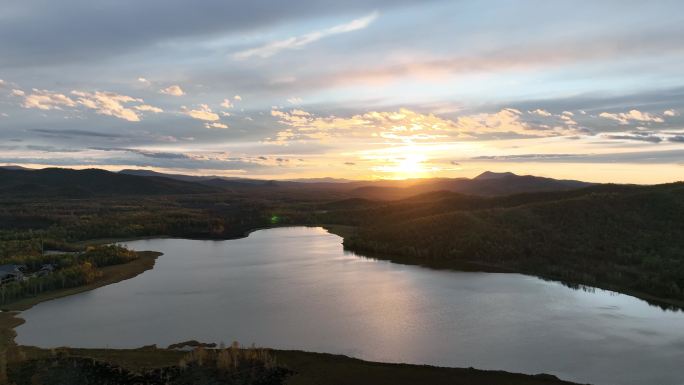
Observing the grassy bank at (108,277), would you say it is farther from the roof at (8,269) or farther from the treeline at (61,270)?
the roof at (8,269)

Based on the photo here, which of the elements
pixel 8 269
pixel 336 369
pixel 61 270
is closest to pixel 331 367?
pixel 336 369

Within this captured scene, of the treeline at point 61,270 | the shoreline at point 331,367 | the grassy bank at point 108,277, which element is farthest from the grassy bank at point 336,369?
the treeline at point 61,270

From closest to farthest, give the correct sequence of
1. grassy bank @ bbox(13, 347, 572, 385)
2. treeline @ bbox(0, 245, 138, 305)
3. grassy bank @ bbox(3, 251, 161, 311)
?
1. grassy bank @ bbox(13, 347, 572, 385)
2. grassy bank @ bbox(3, 251, 161, 311)
3. treeline @ bbox(0, 245, 138, 305)

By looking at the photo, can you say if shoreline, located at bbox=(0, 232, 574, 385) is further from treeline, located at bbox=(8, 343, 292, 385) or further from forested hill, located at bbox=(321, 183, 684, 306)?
forested hill, located at bbox=(321, 183, 684, 306)

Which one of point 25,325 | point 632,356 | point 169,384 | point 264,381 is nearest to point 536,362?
point 632,356

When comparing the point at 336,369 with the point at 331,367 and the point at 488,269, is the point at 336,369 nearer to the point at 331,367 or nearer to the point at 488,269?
the point at 331,367

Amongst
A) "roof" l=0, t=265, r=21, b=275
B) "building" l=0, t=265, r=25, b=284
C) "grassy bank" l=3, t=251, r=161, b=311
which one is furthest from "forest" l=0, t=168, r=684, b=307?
"roof" l=0, t=265, r=21, b=275

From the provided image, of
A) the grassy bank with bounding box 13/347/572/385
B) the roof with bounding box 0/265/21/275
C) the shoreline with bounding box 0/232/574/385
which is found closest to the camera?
the grassy bank with bounding box 13/347/572/385
